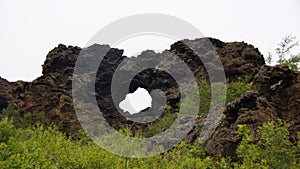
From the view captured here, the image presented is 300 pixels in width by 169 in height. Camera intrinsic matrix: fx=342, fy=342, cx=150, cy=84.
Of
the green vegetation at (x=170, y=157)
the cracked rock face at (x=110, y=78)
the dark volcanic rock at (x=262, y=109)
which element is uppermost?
the cracked rock face at (x=110, y=78)

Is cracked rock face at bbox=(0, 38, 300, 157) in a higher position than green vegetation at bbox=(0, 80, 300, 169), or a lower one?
higher

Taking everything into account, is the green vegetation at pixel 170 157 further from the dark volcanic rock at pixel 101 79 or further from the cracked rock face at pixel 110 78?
the dark volcanic rock at pixel 101 79

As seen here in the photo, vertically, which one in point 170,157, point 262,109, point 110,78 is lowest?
point 170,157

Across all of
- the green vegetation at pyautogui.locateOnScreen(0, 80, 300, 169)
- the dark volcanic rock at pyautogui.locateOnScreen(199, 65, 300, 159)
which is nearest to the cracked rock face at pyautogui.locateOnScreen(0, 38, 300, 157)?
the dark volcanic rock at pyautogui.locateOnScreen(199, 65, 300, 159)

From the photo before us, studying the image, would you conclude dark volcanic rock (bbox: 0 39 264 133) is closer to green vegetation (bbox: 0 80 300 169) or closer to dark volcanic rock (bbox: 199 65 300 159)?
dark volcanic rock (bbox: 199 65 300 159)

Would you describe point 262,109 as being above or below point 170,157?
above

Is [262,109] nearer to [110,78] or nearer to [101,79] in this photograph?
[101,79]

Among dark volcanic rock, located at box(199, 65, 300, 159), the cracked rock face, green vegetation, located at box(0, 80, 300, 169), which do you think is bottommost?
green vegetation, located at box(0, 80, 300, 169)

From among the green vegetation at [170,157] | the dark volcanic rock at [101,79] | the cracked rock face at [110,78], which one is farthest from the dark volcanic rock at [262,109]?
the dark volcanic rock at [101,79]

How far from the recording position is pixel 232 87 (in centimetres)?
4900

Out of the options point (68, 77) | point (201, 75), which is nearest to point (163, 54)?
point (201, 75)

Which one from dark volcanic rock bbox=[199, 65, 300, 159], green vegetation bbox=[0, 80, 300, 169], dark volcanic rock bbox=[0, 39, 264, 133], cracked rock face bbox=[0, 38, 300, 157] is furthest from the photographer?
dark volcanic rock bbox=[0, 39, 264, 133]

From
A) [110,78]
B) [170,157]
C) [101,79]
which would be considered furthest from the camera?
[110,78]

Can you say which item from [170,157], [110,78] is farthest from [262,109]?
[110,78]
